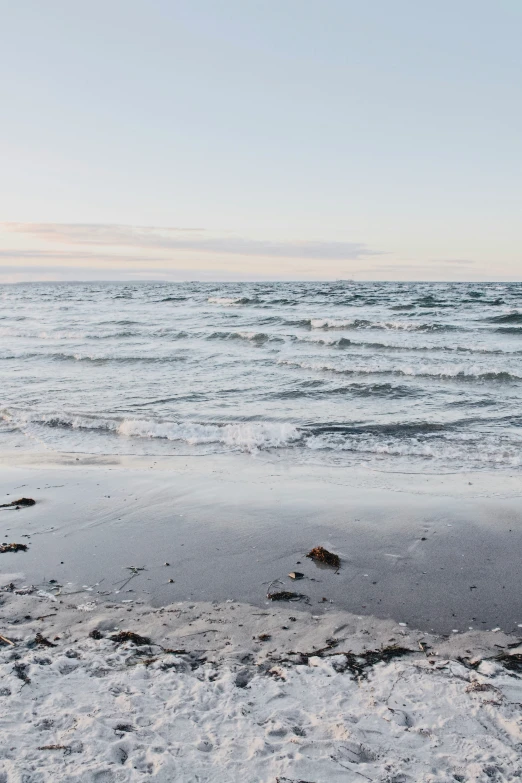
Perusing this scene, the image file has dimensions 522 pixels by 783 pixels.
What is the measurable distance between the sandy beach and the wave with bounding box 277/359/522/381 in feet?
27.0

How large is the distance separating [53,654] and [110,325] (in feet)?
87.7

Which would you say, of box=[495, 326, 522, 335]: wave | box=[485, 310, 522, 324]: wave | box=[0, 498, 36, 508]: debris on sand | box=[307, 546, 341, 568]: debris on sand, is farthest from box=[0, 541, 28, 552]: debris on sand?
box=[485, 310, 522, 324]: wave

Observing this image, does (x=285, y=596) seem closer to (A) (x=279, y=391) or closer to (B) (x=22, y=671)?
(B) (x=22, y=671)

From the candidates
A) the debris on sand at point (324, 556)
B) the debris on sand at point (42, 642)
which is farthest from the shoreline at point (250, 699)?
the debris on sand at point (324, 556)

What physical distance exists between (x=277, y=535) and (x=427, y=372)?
10.8 m

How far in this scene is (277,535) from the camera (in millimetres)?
5801

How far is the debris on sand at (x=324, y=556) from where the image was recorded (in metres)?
5.14

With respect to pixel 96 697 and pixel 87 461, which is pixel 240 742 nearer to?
pixel 96 697

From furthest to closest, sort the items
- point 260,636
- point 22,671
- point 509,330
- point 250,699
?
point 509,330 < point 260,636 < point 22,671 < point 250,699

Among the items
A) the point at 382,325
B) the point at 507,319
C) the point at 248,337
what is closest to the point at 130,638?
the point at 248,337

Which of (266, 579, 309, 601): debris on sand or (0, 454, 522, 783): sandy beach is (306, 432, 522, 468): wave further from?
(266, 579, 309, 601): debris on sand

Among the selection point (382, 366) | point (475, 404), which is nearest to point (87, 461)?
point (475, 404)

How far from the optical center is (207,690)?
10.7 ft

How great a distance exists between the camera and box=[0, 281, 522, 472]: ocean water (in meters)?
9.51
